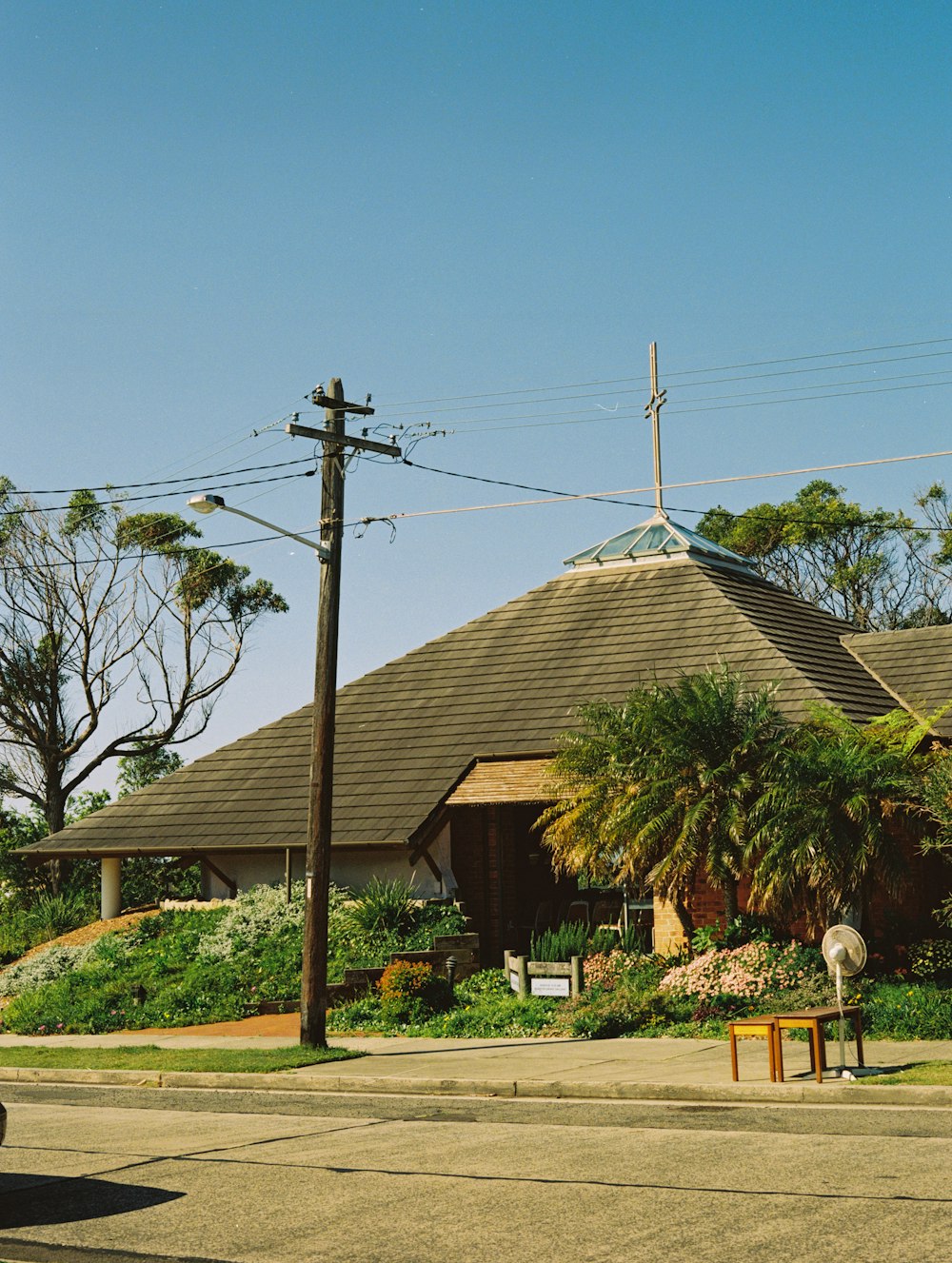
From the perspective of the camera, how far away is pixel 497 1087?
1459 centimetres

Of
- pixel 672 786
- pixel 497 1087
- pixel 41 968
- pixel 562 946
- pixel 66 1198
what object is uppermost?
pixel 672 786

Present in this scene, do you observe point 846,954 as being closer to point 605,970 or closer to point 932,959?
point 932,959

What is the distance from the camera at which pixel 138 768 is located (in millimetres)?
46500

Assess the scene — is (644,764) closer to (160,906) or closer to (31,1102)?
(31,1102)

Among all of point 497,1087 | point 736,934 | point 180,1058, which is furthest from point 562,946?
point 497,1087

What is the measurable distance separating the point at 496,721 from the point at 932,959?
971 cm

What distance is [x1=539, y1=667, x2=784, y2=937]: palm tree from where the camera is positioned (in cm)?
Result: 1914

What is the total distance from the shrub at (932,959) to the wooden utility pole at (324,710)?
7904 mm

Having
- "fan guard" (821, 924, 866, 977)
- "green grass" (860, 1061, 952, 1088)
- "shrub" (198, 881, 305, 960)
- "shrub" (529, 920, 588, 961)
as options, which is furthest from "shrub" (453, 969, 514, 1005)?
"green grass" (860, 1061, 952, 1088)

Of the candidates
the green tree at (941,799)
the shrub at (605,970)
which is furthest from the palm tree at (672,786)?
the green tree at (941,799)

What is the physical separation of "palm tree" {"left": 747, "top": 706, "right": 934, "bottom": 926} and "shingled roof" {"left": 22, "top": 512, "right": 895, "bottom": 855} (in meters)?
3.57

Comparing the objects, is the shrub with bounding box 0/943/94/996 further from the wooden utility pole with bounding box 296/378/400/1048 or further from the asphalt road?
the asphalt road

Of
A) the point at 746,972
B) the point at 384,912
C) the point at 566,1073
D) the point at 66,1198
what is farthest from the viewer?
the point at 384,912

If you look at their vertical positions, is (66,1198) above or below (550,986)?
below
